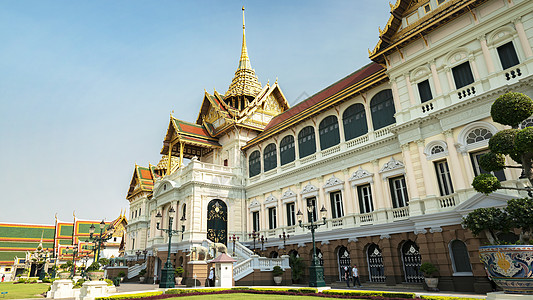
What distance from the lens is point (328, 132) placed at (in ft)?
79.3

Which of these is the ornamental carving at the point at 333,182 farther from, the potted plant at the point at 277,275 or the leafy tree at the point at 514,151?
the leafy tree at the point at 514,151

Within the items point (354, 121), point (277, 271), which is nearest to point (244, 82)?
point (354, 121)

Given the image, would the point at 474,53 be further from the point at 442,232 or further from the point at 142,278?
the point at 142,278

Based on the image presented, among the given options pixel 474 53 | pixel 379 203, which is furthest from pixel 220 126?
pixel 474 53

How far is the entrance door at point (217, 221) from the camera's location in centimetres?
2786

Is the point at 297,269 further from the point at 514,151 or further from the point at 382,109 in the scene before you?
the point at 514,151

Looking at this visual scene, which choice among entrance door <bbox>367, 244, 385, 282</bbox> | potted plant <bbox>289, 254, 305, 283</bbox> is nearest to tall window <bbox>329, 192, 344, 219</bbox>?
entrance door <bbox>367, 244, 385, 282</bbox>

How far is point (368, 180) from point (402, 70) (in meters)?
6.62

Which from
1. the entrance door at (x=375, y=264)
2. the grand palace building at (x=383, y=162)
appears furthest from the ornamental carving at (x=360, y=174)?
the entrance door at (x=375, y=264)

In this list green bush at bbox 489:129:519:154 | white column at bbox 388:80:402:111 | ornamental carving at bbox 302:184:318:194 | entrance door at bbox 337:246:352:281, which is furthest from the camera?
ornamental carving at bbox 302:184:318:194

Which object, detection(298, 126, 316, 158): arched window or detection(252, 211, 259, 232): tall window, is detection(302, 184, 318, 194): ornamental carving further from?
detection(252, 211, 259, 232): tall window

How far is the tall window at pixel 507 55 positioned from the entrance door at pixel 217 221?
22.0 metres

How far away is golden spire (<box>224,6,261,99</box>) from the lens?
37375 millimetres

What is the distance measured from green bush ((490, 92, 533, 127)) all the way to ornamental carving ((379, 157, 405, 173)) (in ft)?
28.6
